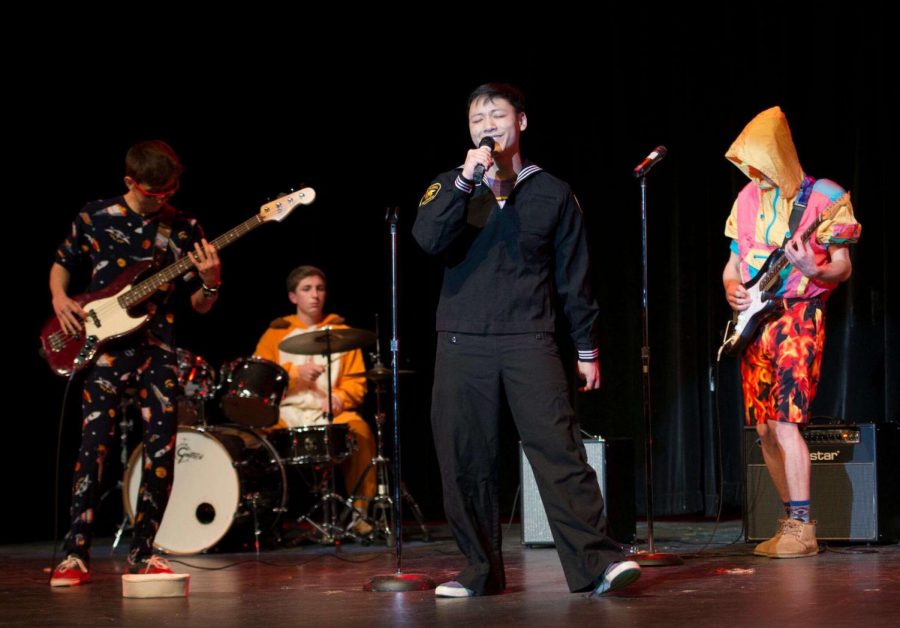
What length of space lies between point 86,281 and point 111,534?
5.33 ft

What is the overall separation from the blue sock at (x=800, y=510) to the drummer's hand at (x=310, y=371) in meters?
2.75

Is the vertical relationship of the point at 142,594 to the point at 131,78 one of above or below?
below

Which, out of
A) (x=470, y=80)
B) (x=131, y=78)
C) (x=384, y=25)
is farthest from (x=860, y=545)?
(x=131, y=78)

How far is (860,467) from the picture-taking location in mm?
5359

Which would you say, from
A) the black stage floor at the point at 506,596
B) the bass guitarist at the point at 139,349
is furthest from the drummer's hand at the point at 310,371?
the bass guitarist at the point at 139,349

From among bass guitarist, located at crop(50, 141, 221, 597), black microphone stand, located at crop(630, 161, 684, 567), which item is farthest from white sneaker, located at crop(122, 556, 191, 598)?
black microphone stand, located at crop(630, 161, 684, 567)

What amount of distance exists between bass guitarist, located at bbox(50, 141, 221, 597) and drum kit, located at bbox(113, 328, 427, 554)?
142 centimetres

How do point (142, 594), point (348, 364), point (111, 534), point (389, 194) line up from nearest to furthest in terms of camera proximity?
1. point (142, 594)
2. point (348, 364)
3. point (111, 534)
4. point (389, 194)

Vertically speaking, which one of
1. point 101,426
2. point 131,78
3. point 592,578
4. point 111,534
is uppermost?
point 131,78

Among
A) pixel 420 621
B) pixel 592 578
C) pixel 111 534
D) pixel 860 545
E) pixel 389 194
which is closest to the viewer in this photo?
pixel 420 621

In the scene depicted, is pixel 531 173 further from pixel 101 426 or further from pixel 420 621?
pixel 101 426

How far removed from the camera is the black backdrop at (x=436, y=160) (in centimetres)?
663

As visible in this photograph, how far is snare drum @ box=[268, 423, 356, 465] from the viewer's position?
6246mm

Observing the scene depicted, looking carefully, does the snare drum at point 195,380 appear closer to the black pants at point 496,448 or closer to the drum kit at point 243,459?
the drum kit at point 243,459
